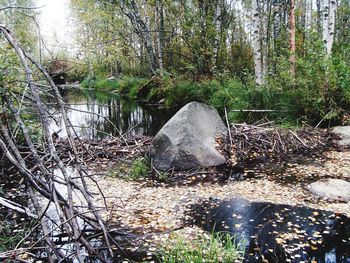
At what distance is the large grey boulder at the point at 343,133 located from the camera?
860cm

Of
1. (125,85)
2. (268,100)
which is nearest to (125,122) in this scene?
(268,100)

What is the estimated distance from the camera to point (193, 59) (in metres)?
16.0

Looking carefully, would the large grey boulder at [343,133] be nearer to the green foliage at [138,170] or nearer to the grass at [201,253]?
the green foliage at [138,170]

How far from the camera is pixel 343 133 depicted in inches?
351

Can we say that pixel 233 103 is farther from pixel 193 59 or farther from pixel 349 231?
pixel 349 231

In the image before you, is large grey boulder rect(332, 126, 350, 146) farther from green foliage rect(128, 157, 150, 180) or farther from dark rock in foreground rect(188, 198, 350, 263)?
green foliage rect(128, 157, 150, 180)

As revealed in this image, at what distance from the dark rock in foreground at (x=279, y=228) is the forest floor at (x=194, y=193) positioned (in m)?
0.24

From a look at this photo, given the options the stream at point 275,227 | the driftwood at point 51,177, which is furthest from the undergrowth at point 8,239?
the stream at point 275,227

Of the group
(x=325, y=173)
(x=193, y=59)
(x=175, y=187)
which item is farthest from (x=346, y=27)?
(x=175, y=187)

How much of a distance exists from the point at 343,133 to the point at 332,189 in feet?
12.5

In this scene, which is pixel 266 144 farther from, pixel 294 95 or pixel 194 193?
pixel 194 193

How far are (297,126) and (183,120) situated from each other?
3.72 metres

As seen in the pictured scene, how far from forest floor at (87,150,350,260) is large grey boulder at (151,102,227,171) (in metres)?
0.42

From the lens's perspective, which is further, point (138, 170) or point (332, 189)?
point (138, 170)
